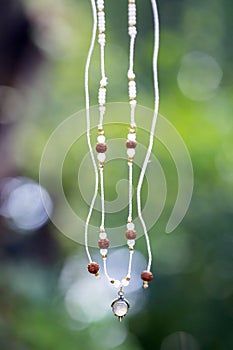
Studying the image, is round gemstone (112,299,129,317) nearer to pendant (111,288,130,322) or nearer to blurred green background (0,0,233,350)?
pendant (111,288,130,322)

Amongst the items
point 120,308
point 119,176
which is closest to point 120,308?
point 120,308

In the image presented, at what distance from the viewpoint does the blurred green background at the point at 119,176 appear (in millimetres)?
1162

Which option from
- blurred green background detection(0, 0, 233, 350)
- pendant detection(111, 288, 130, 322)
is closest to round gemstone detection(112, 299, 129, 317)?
pendant detection(111, 288, 130, 322)

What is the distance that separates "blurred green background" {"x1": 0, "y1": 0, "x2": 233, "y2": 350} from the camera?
3.81 feet

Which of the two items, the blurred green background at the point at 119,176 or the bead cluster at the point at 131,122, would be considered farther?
the blurred green background at the point at 119,176

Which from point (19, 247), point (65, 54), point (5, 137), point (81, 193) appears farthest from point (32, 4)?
point (19, 247)

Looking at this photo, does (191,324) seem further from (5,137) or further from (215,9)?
(215,9)

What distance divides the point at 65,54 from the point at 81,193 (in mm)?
271

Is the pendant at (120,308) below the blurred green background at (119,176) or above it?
below

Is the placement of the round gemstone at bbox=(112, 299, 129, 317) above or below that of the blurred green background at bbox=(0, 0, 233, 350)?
below

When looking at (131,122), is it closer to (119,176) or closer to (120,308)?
(120,308)

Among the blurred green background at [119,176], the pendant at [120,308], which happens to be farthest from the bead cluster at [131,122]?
the blurred green background at [119,176]

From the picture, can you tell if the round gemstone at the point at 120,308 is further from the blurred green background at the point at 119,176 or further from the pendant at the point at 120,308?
the blurred green background at the point at 119,176

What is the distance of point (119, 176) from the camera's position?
3.88 ft
